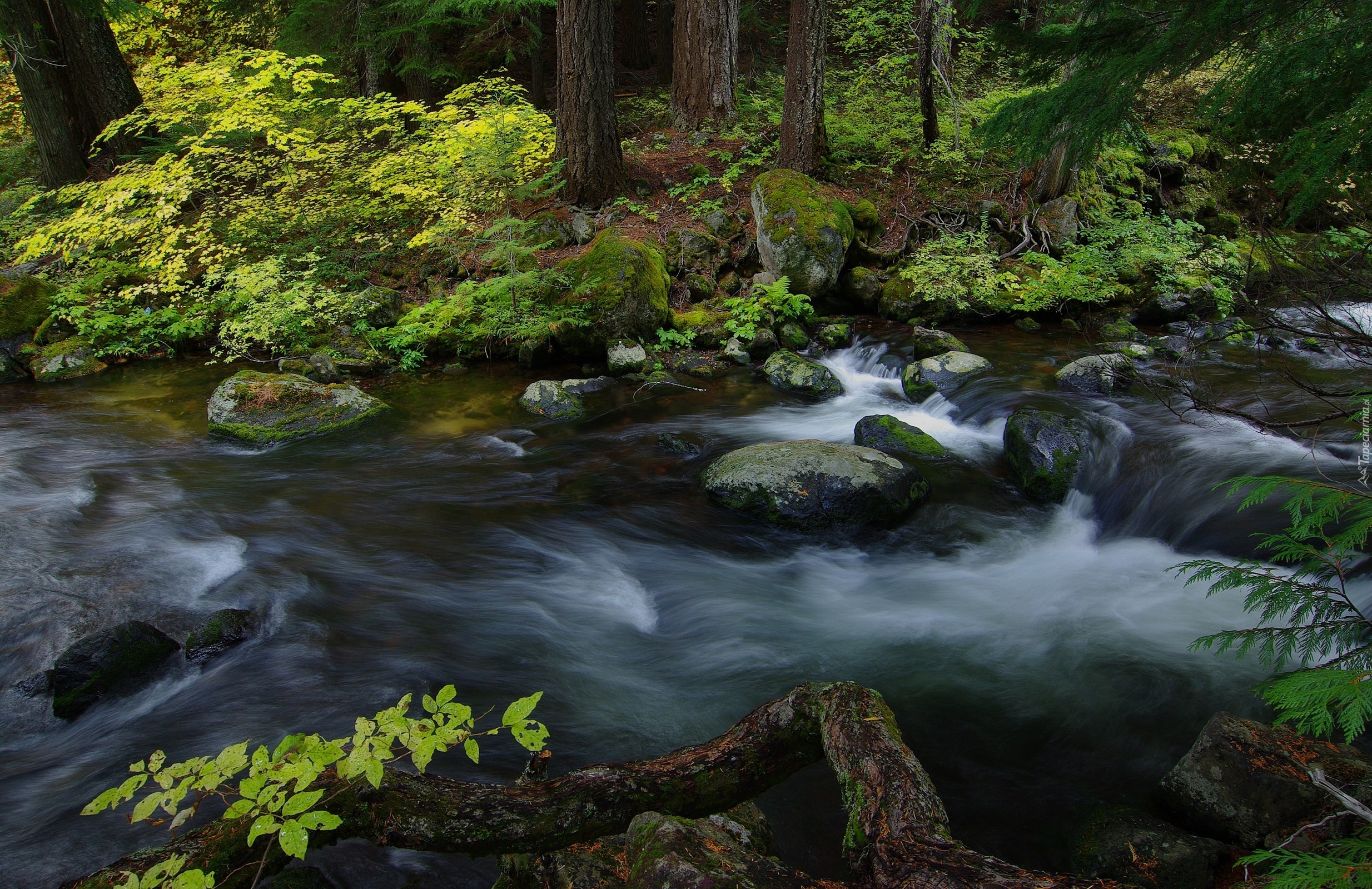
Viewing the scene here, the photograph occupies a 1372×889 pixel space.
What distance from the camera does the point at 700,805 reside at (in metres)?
2.43

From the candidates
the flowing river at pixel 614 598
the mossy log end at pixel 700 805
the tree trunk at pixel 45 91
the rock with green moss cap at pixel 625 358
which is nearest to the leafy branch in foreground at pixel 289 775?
the mossy log end at pixel 700 805

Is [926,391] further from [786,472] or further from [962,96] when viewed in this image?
[962,96]

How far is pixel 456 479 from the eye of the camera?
23.3 ft

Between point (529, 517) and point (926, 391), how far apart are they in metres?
4.99

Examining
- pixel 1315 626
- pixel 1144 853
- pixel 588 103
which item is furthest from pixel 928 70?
pixel 1144 853

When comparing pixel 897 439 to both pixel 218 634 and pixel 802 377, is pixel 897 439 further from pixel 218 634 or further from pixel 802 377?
pixel 218 634

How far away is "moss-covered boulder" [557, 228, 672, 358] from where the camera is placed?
30.7 feet

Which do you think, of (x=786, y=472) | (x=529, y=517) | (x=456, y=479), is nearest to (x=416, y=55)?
(x=456, y=479)

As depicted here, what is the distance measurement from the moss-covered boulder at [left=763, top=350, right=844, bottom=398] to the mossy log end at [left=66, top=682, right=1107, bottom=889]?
645 centimetres

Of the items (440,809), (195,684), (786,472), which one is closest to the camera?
(440,809)

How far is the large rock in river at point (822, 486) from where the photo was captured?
5961 millimetres

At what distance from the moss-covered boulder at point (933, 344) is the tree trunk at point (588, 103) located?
→ 564 centimetres

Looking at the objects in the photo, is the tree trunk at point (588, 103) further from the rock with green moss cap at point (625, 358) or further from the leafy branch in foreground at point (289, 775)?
the leafy branch in foreground at point (289, 775)

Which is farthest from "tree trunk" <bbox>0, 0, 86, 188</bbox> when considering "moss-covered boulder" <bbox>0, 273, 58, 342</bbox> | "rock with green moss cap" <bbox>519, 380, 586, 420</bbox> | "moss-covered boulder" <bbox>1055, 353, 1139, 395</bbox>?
"moss-covered boulder" <bbox>1055, 353, 1139, 395</bbox>
